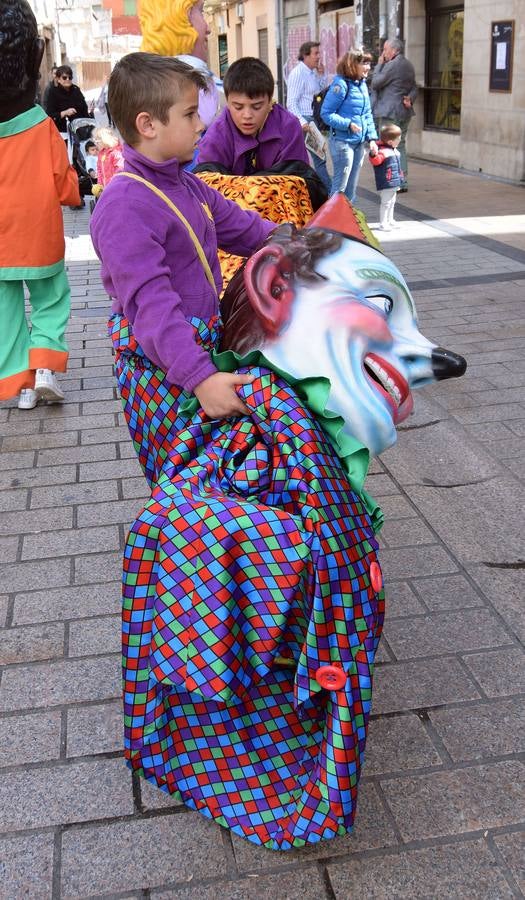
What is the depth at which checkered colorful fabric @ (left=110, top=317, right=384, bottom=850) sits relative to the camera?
1.80 meters

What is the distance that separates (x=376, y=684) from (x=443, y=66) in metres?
14.7

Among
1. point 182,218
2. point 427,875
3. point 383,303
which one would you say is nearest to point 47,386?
point 182,218

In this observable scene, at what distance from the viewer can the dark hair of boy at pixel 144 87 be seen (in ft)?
6.97

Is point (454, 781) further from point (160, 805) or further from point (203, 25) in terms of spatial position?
point (203, 25)

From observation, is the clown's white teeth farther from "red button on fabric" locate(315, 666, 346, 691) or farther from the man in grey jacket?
the man in grey jacket

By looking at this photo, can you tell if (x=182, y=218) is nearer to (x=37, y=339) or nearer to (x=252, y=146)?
(x=252, y=146)

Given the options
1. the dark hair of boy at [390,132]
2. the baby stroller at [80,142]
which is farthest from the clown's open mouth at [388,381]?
the baby stroller at [80,142]

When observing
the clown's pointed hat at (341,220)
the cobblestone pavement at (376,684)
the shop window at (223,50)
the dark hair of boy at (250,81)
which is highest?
the shop window at (223,50)

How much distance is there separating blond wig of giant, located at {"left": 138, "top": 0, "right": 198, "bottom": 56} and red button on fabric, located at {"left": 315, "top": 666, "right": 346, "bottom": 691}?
3.29 metres

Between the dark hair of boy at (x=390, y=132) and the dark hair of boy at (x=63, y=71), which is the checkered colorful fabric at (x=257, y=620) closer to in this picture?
the dark hair of boy at (x=390, y=132)

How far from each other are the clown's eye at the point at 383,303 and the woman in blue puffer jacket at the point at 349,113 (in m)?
6.97

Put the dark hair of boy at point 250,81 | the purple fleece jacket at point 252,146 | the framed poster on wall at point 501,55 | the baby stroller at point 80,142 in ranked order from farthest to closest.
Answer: the framed poster on wall at point 501,55
the baby stroller at point 80,142
the purple fleece jacket at point 252,146
the dark hair of boy at point 250,81

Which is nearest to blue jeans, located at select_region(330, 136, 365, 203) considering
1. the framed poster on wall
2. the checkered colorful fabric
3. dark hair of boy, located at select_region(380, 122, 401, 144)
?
dark hair of boy, located at select_region(380, 122, 401, 144)

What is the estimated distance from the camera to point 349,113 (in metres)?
8.73
